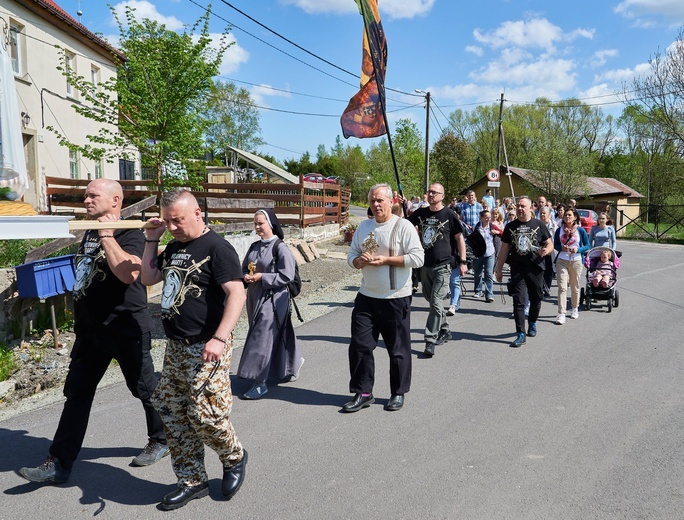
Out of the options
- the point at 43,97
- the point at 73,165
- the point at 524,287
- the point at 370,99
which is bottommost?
the point at 524,287

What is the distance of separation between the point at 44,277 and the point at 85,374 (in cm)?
332

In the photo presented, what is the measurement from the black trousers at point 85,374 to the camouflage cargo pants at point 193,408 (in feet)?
1.56

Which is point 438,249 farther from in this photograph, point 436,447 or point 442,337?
point 436,447

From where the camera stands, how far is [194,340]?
11.0 ft

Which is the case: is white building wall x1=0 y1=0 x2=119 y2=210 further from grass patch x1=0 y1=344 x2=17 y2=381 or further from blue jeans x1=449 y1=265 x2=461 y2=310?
blue jeans x1=449 y1=265 x2=461 y2=310

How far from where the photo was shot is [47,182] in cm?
1884

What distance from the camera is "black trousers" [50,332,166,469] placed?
370 centimetres

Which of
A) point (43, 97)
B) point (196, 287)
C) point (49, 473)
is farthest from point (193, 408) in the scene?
point (43, 97)

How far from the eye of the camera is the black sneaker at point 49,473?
11.9 ft

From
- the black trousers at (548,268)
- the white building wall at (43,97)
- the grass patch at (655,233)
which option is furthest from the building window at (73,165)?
the grass patch at (655,233)

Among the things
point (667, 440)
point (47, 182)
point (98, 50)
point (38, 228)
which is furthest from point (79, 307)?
point (98, 50)

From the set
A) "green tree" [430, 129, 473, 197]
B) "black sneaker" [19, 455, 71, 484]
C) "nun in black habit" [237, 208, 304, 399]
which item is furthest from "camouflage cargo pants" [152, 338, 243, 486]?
"green tree" [430, 129, 473, 197]

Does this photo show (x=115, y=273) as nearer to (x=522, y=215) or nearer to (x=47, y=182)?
(x=522, y=215)

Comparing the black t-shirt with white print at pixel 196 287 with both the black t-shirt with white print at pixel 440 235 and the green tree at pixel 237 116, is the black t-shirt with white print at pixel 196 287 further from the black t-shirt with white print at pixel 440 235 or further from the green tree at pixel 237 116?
the green tree at pixel 237 116
